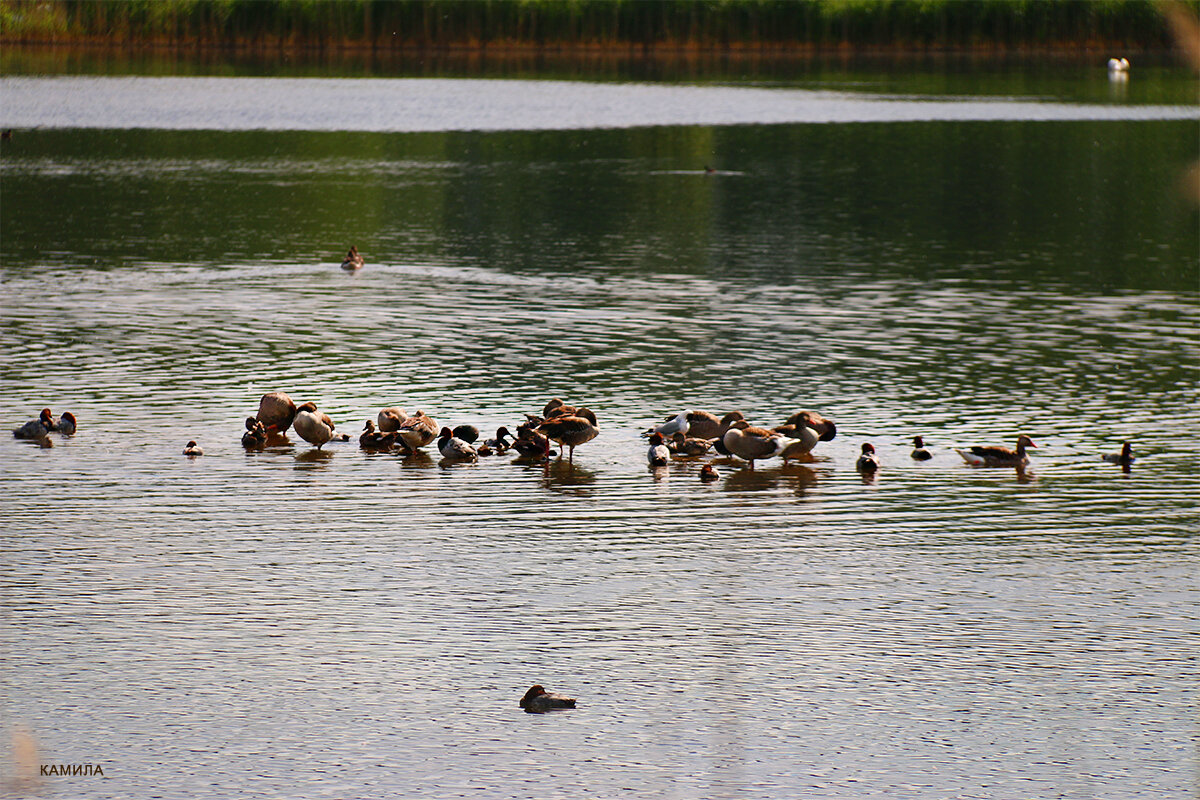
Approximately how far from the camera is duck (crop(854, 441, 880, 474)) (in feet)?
51.2

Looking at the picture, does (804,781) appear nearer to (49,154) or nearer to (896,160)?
(896,160)

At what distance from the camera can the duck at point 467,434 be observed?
16469 mm

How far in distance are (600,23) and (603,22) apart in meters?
0.19

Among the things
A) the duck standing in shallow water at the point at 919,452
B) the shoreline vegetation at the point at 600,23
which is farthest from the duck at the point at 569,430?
the shoreline vegetation at the point at 600,23

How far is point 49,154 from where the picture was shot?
52344 mm

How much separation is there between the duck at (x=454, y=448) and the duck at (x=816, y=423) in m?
3.03

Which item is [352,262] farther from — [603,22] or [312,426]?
[603,22]

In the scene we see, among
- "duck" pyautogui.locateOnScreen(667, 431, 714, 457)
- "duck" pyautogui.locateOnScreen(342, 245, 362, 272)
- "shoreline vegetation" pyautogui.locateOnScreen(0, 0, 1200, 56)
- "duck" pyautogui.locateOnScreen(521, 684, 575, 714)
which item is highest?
"shoreline vegetation" pyautogui.locateOnScreen(0, 0, 1200, 56)

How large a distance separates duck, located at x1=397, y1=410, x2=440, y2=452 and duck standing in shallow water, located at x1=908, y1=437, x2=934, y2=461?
458 centimetres

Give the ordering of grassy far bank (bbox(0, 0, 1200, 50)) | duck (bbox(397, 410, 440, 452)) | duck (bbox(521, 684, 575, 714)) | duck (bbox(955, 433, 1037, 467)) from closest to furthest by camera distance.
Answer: duck (bbox(521, 684, 575, 714)) < duck (bbox(955, 433, 1037, 467)) < duck (bbox(397, 410, 440, 452)) < grassy far bank (bbox(0, 0, 1200, 50))

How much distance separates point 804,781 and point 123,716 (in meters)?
3.87

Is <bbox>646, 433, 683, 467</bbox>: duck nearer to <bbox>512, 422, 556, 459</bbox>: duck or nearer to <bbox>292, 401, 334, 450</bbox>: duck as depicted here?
<bbox>512, 422, 556, 459</bbox>: duck

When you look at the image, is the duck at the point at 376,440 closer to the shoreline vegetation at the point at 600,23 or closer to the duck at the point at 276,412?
the duck at the point at 276,412

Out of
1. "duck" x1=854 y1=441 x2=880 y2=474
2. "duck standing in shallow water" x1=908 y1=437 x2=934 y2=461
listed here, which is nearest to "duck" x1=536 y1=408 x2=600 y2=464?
"duck" x1=854 y1=441 x2=880 y2=474
